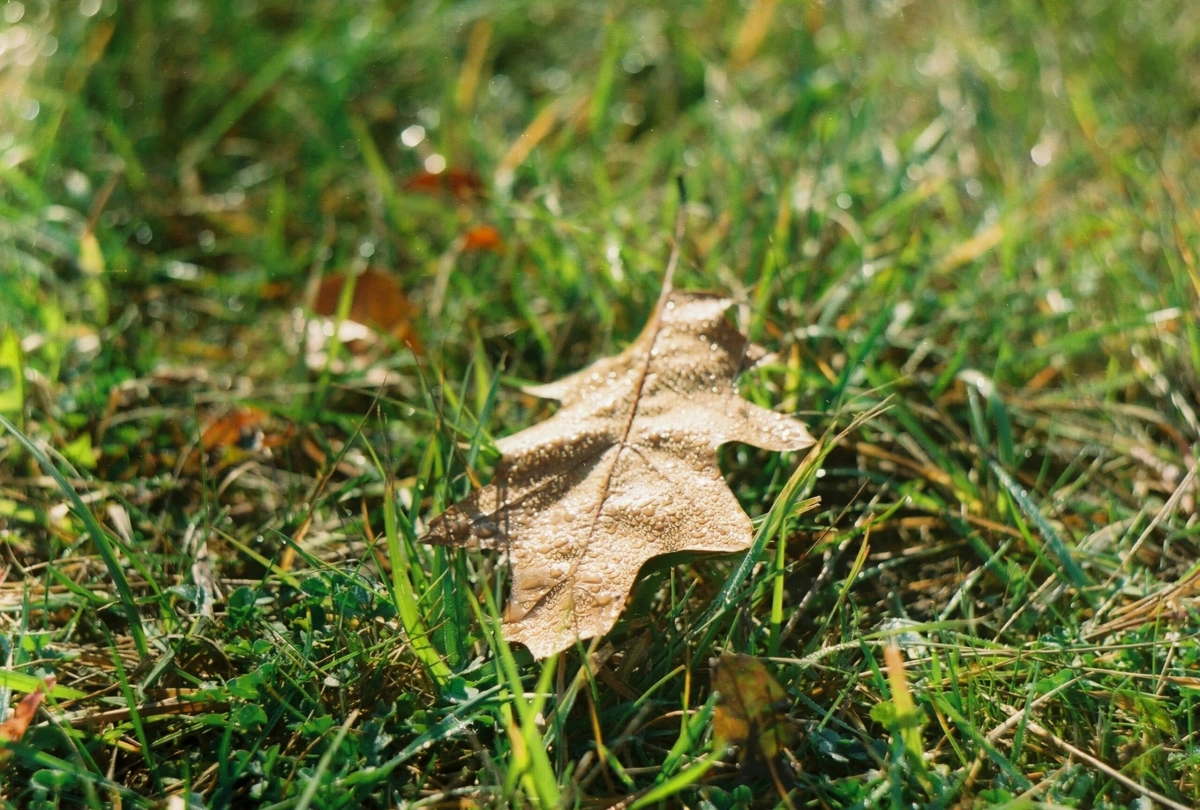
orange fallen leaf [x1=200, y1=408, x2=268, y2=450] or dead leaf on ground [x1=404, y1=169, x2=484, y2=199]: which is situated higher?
dead leaf on ground [x1=404, y1=169, x2=484, y2=199]

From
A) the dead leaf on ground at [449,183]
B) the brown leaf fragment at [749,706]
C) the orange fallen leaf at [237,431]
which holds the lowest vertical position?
the brown leaf fragment at [749,706]

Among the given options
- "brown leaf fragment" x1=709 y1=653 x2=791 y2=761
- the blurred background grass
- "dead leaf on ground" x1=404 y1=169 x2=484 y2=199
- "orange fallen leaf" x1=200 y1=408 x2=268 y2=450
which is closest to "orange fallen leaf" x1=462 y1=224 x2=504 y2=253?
the blurred background grass

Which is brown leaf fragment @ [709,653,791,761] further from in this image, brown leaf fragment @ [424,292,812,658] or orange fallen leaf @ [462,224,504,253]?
orange fallen leaf @ [462,224,504,253]

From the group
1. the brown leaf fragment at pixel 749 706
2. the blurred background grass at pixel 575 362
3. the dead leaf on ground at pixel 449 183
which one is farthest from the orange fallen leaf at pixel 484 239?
the brown leaf fragment at pixel 749 706

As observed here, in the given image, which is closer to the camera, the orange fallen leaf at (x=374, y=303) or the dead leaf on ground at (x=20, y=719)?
the dead leaf on ground at (x=20, y=719)

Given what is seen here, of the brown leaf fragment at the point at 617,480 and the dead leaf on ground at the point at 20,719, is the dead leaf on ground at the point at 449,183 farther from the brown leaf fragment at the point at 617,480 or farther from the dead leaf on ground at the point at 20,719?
the dead leaf on ground at the point at 20,719

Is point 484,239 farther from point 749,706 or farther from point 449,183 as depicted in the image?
point 749,706
